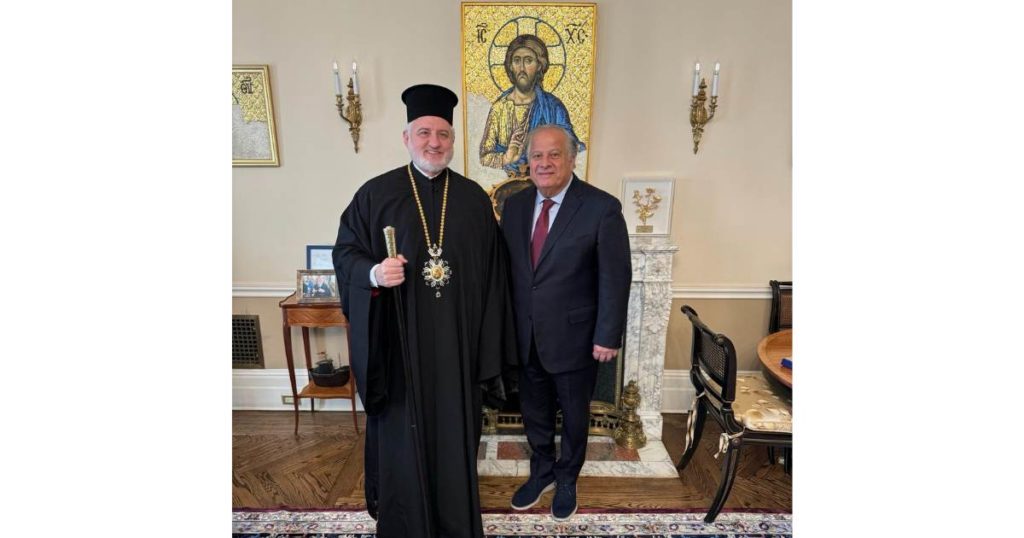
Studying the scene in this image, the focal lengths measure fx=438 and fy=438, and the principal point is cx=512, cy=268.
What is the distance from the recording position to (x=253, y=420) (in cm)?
310

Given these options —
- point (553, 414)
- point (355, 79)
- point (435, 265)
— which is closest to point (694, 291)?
point (553, 414)

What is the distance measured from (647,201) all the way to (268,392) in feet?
9.99

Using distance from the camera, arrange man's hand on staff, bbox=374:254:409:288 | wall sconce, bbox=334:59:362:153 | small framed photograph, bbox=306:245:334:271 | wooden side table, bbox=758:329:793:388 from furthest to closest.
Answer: small framed photograph, bbox=306:245:334:271 → wall sconce, bbox=334:59:362:153 → wooden side table, bbox=758:329:793:388 → man's hand on staff, bbox=374:254:409:288

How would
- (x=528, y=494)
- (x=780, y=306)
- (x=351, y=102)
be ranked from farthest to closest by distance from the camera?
1. (x=780, y=306)
2. (x=351, y=102)
3. (x=528, y=494)

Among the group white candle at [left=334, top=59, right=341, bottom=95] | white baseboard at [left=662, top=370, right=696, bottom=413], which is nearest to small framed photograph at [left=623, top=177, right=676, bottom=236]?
white baseboard at [left=662, top=370, right=696, bottom=413]

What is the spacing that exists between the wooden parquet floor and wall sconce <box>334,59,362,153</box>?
1.98m

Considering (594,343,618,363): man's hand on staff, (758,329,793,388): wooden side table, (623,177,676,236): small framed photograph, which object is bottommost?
(758,329,793,388): wooden side table

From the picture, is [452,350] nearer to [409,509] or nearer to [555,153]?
[409,509]

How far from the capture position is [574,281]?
6.45 ft

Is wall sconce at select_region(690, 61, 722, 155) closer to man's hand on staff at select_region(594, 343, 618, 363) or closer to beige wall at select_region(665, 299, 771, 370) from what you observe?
beige wall at select_region(665, 299, 771, 370)

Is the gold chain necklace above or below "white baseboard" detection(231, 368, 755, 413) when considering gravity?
above

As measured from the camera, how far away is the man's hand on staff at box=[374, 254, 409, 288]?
1.55m

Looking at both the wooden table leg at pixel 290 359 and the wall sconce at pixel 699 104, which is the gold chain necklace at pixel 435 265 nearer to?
the wooden table leg at pixel 290 359

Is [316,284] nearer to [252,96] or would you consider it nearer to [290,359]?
[290,359]
